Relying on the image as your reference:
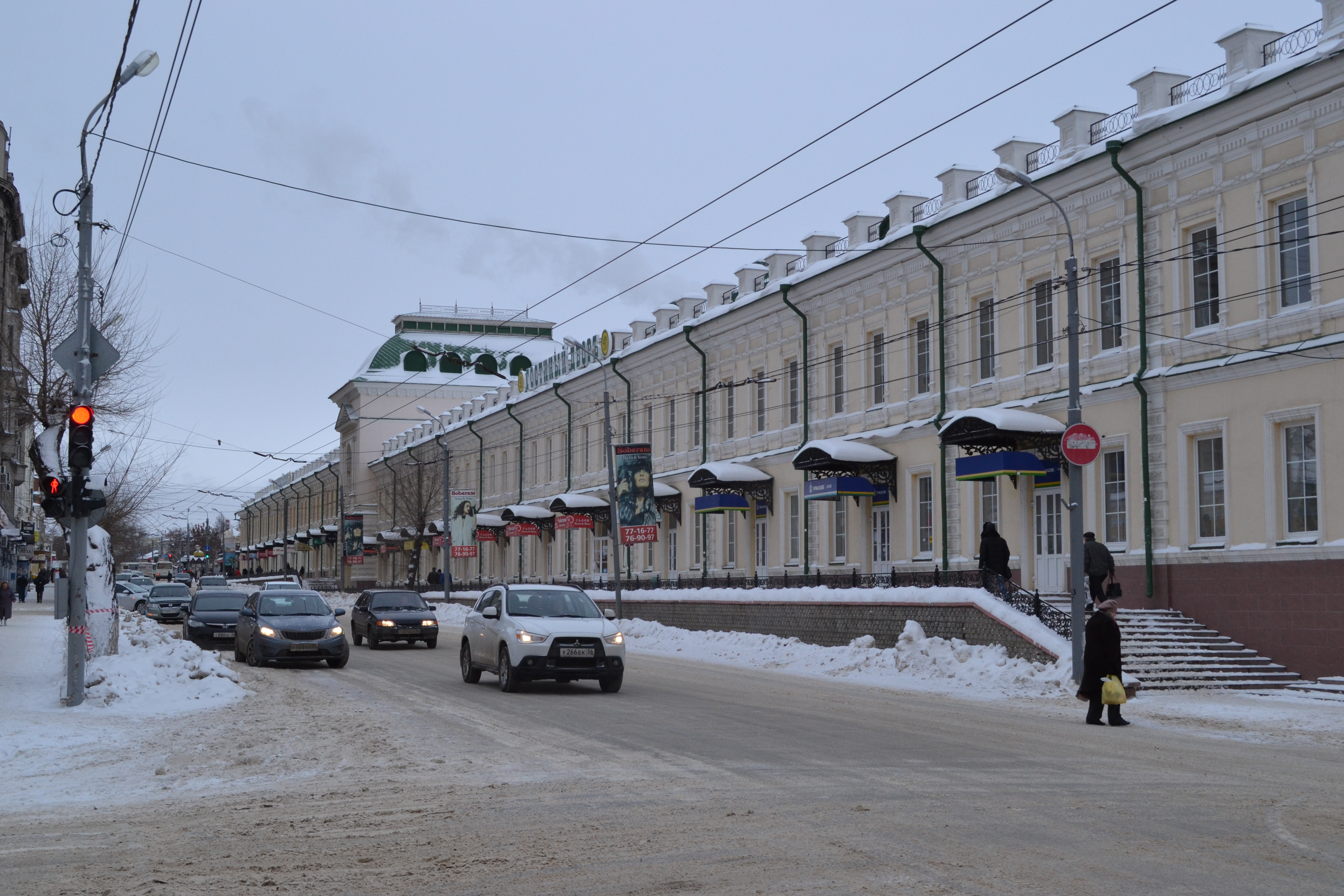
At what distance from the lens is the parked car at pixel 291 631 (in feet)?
79.0

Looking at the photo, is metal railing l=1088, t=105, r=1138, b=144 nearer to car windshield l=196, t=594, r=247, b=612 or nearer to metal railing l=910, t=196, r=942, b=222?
metal railing l=910, t=196, r=942, b=222

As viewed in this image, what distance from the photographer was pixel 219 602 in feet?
105

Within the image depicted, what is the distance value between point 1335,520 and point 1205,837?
1462 centimetres

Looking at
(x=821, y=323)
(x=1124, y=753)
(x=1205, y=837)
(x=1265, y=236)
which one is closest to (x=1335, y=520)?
(x=1265, y=236)

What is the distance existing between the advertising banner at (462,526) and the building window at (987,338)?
29.0 metres

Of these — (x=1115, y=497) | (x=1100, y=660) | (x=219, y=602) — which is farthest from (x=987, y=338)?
(x=219, y=602)

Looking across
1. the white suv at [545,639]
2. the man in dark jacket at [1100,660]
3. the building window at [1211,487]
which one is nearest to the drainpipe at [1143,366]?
the building window at [1211,487]

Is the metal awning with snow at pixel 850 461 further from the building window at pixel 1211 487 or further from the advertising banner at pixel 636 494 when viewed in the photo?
the building window at pixel 1211 487

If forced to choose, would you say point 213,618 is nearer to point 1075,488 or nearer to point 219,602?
point 219,602

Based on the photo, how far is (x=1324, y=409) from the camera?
21672 millimetres

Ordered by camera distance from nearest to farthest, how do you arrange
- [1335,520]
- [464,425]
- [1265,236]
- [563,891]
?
[563,891]
[1335,520]
[1265,236]
[464,425]

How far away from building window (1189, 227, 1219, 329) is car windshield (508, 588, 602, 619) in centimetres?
1245

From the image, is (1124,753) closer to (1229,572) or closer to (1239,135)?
→ (1229,572)

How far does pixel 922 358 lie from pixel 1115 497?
776 cm
